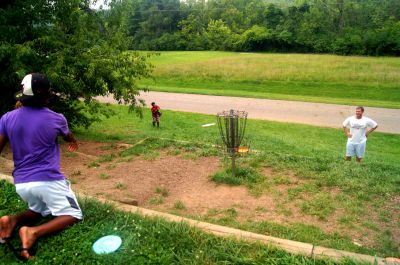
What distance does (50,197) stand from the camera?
3898 mm

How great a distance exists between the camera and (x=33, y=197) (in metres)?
3.95

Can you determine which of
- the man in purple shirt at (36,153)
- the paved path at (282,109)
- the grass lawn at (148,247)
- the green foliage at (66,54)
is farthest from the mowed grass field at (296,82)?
the man in purple shirt at (36,153)

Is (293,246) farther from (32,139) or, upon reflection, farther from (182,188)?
(182,188)

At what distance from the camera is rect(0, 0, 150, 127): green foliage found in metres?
8.76

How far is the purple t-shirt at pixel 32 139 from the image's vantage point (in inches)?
150

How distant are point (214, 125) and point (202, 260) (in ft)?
38.0

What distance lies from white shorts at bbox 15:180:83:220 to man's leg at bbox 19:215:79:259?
6 cm

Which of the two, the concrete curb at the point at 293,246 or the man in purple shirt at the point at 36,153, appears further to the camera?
the man in purple shirt at the point at 36,153

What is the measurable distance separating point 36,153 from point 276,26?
69.8m

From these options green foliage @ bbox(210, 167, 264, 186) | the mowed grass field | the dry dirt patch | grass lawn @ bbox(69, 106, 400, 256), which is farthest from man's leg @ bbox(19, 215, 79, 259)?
the mowed grass field

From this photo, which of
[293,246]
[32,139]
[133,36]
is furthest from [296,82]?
[32,139]

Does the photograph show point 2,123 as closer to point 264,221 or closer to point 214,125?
point 264,221

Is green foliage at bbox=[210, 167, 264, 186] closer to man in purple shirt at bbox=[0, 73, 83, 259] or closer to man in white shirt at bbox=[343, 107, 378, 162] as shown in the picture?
man in white shirt at bbox=[343, 107, 378, 162]

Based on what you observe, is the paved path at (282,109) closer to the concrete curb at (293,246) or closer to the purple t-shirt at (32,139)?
the concrete curb at (293,246)
